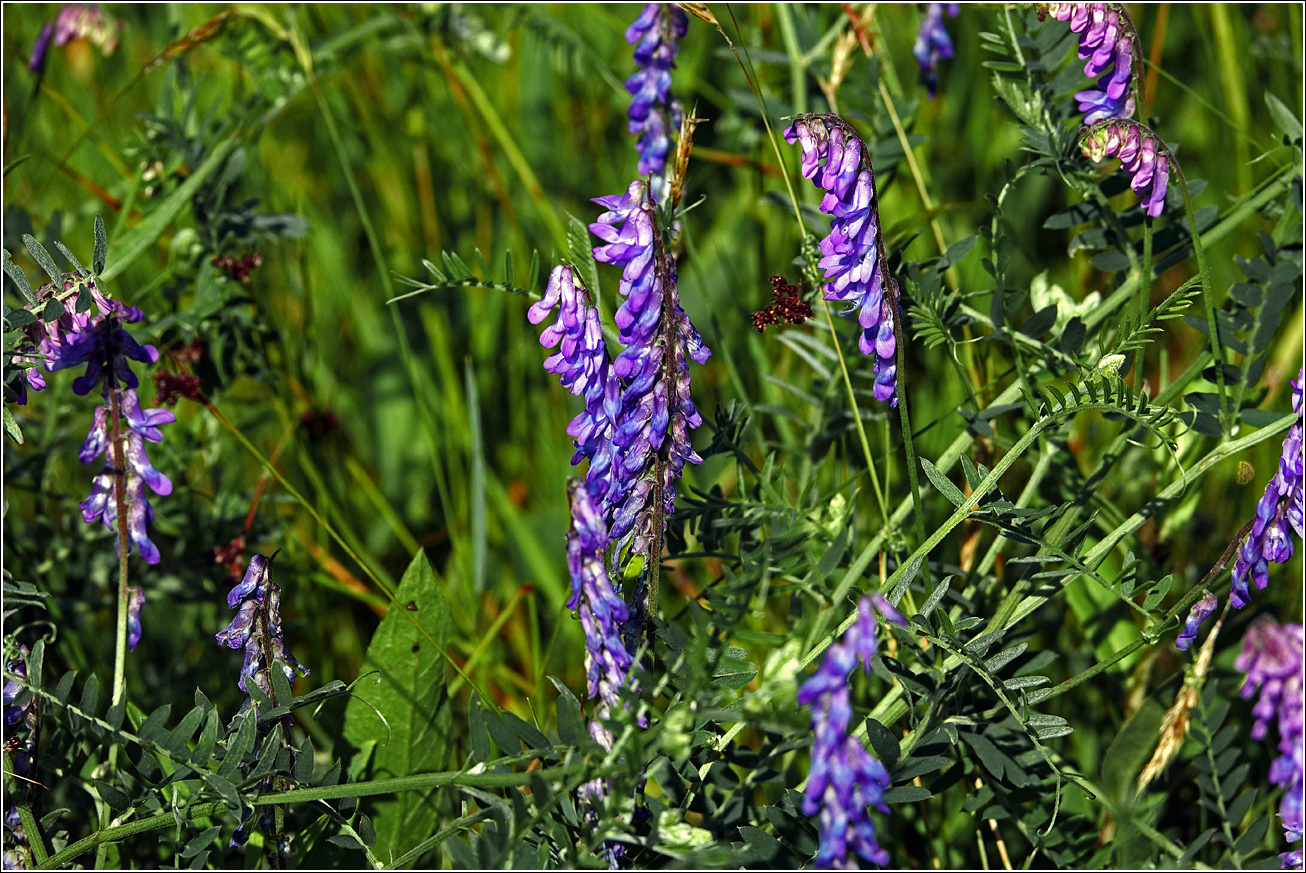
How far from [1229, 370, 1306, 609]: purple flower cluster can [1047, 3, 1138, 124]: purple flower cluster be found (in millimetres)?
482

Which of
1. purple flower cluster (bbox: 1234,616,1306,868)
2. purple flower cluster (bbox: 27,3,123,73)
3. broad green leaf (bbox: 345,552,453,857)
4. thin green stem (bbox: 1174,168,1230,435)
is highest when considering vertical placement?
purple flower cluster (bbox: 27,3,123,73)

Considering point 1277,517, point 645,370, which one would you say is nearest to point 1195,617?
point 1277,517

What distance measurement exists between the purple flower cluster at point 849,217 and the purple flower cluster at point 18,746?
1.02 meters

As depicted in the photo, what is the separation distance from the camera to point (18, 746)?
137cm

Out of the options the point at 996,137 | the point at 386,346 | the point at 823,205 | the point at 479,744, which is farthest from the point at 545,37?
the point at 479,744

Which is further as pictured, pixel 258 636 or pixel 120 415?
pixel 120 415

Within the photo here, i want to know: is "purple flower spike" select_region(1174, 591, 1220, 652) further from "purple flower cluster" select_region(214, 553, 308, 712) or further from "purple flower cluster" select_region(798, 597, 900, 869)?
"purple flower cluster" select_region(214, 553, 308, 712)

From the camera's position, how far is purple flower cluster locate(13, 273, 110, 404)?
1.31 m

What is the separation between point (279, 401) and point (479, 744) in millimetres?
1259

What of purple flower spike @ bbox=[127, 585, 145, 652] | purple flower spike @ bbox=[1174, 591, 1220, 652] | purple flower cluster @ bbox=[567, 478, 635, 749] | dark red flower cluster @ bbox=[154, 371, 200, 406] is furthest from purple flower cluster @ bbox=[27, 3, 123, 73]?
purple flower spike @ bbox=[1174, 591, 1220, 652]

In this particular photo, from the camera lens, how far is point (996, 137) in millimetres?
2949

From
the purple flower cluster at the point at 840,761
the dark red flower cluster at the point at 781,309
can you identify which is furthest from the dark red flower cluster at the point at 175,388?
the purple flower cluster at the point at 840,761

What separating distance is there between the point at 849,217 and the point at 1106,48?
55cm

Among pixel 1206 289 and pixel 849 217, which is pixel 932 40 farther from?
pixel 849 217
